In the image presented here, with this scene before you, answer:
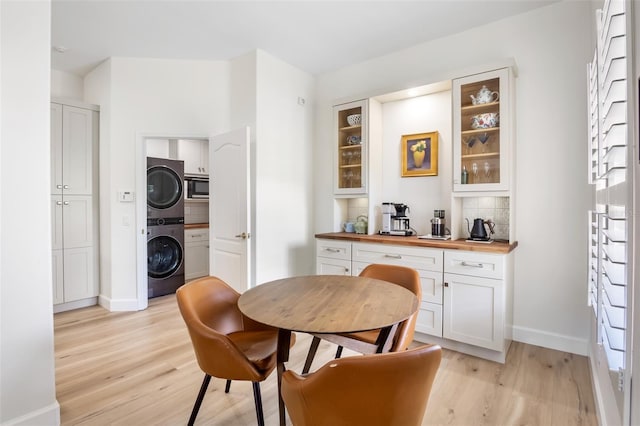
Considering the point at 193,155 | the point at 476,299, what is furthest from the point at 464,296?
the point at 193,155

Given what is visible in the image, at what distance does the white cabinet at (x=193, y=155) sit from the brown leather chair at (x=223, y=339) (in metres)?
3.84

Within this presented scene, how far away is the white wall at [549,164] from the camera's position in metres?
2.50

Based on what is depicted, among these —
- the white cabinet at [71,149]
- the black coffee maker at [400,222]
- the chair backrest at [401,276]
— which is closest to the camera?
the chair backrest at [401,276]

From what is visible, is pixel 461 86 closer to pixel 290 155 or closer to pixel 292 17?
pixel 292 17

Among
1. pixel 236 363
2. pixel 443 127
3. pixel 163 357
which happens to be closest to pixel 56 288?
pixel 163 357

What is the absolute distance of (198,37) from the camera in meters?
3.16

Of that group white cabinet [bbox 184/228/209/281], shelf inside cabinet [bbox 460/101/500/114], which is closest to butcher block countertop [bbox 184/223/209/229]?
white cabinet [bbox 184/228/209/281]

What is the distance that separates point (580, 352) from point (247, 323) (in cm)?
256

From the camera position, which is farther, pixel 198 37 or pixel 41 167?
pixel 198 37

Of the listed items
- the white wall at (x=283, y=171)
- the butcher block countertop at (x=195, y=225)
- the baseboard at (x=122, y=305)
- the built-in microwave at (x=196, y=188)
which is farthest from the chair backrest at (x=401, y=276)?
the built-in microwave at (x=196, y=188)

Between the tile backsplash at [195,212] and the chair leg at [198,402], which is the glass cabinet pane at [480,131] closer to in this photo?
the chair leg at [198,402]

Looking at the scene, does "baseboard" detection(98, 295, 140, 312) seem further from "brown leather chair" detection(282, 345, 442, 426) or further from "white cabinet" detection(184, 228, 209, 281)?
"brown leather chair" detection(282, 345, 442, 426)

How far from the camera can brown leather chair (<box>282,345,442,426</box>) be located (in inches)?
37.9

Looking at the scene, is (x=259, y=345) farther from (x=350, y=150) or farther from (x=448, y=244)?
(x=350, y=150)
